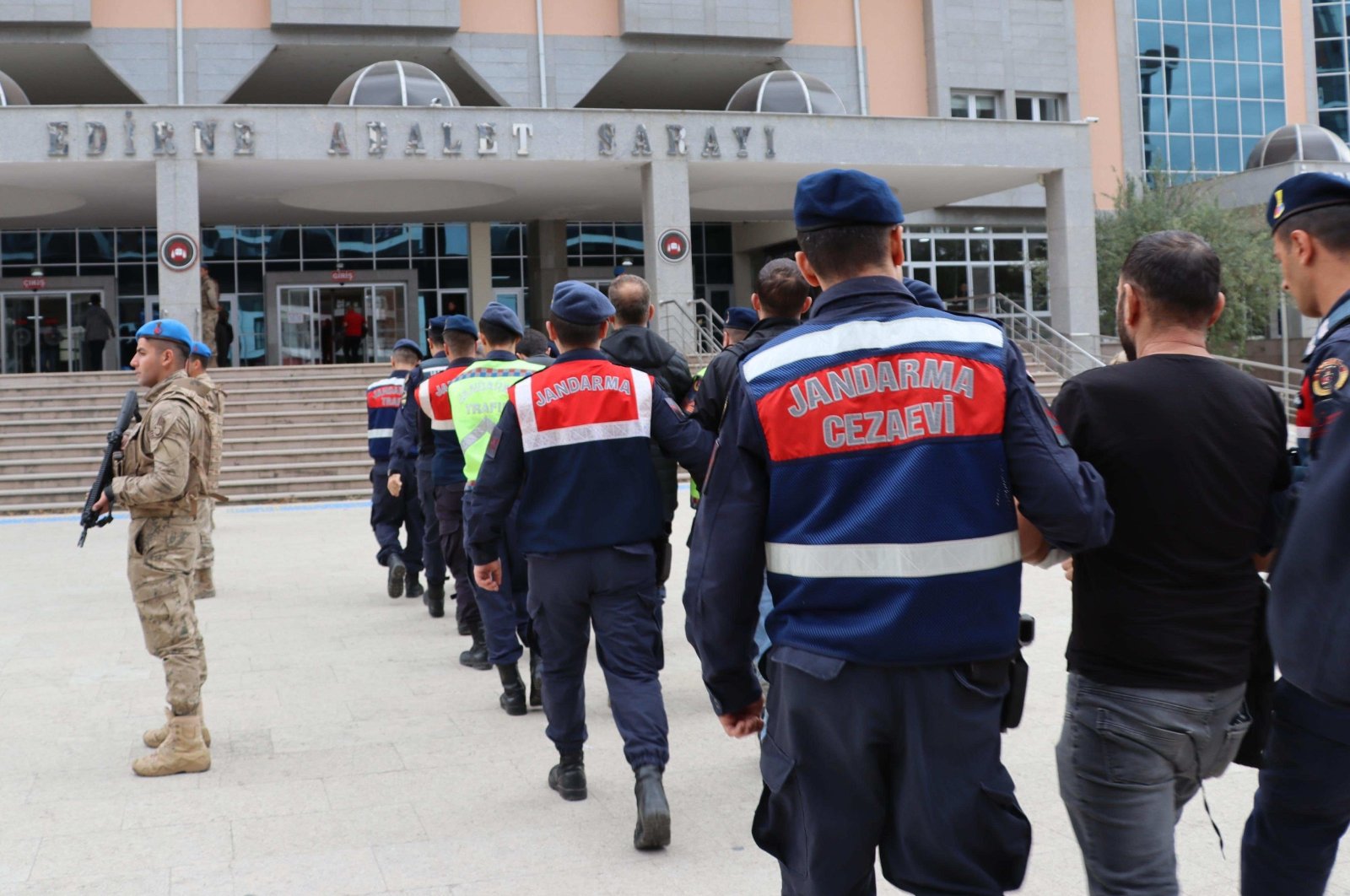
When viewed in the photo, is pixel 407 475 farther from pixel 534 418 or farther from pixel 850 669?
pixel 850 669

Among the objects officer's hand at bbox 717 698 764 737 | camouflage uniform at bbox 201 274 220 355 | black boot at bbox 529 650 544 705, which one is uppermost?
camouflage uniform at bbox 201 274 220 355

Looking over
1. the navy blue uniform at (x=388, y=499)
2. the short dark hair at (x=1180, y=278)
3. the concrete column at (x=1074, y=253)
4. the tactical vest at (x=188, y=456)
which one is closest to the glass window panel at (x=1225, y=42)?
the concrete column at (x=1074, y=253)

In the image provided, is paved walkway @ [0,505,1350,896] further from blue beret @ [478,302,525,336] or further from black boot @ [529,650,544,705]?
blue beret @ [478,302,525,336]

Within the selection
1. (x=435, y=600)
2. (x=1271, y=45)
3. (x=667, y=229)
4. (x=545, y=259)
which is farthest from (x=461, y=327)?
(x=1271, y=45)

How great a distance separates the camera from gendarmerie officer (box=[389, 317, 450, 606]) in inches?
330

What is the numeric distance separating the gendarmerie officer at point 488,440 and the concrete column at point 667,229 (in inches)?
710

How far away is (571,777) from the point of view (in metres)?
4.93

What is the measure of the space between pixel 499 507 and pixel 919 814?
2.66 m

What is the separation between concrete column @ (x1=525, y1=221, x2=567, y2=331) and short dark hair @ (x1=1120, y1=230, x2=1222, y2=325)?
2985cm

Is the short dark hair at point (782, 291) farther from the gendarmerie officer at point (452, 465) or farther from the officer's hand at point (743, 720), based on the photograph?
the gendarmerie officer at point (452, 465)

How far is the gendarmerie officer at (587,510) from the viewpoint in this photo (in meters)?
4.72

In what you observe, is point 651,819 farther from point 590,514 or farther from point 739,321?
point 739,321

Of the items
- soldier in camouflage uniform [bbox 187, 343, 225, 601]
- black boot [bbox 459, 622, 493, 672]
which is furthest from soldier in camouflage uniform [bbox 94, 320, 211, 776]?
soldier in camouflage uniform [bbox 187, 343, 225, 601]

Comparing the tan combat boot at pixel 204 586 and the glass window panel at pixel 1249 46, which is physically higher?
the glass window panel at pixel 1249 46
